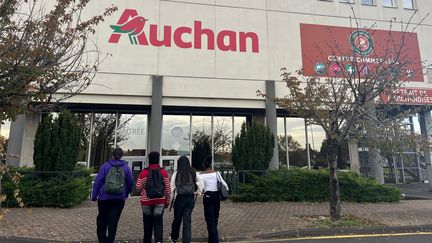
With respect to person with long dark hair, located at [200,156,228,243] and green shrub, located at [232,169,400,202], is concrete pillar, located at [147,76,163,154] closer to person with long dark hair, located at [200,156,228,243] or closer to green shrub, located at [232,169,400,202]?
green shrub, located at [232,169,400,202]

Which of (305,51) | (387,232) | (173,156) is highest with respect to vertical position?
(305,51)

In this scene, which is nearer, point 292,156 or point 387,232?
point 387,232

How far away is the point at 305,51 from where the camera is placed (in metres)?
18.2

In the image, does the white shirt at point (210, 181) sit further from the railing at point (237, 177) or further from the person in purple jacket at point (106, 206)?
the railing at point (237, 177)

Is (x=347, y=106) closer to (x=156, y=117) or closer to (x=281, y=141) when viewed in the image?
(x=156, y=117)

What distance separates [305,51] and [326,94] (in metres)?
8.94

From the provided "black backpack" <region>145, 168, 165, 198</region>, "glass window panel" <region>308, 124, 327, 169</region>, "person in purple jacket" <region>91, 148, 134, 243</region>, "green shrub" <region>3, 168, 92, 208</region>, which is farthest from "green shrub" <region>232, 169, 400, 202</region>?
"person in purple jacket" <region>91, 148, 134, 243</region>

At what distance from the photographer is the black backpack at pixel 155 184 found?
5.50 metres

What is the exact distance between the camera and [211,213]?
599cm

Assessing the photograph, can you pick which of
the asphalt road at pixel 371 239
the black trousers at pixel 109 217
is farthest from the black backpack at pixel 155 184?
the asphalt road at pixel 371 239

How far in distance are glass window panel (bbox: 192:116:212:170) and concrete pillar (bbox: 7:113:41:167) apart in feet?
26.7

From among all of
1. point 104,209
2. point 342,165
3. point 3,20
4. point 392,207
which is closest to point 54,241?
point 104,209

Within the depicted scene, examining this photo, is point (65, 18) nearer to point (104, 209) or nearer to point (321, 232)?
point (104, 209)

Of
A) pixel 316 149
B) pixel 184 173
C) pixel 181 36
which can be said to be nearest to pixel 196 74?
pixel 181 36
